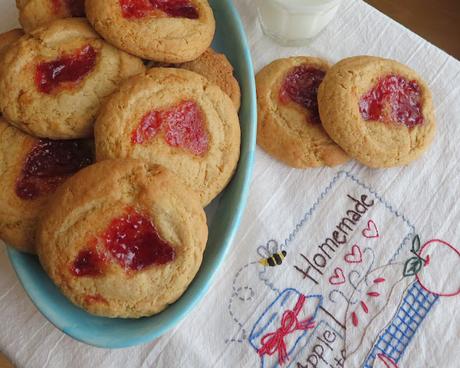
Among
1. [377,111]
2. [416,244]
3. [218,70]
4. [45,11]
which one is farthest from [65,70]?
[416,244]

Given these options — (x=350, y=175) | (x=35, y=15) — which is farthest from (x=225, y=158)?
(x=35, y=15)

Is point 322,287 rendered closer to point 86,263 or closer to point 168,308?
point 168,308

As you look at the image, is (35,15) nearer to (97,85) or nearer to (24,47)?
(24,47)

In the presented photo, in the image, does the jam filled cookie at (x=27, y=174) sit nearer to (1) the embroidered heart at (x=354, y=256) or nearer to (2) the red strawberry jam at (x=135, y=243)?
(2) the red strawberry jam at (x=135, y=243)

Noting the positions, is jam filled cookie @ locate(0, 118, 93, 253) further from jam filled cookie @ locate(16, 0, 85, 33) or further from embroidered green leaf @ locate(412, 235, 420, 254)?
embroidered green leaf @ locate(412, 235, 420, 254)

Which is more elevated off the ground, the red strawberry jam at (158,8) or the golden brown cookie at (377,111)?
the red strawberry jam at (158,8)

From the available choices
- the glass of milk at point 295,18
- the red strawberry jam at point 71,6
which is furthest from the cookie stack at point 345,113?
the red strawberry jam at point 71,6

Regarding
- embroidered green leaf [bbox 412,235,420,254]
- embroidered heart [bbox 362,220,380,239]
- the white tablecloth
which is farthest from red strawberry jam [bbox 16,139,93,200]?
embroidered green leaf [bbox 412,235,420,254]
